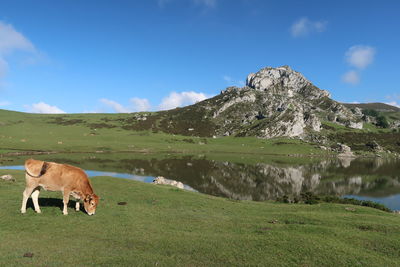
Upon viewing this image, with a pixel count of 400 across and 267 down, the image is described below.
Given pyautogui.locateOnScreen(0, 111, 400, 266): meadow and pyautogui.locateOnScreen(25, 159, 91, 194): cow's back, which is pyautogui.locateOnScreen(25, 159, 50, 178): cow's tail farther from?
pyautogui.locateOnScreen(0, 111, 400, 266): meadow

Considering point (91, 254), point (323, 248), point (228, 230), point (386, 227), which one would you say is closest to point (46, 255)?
point (91, 254)

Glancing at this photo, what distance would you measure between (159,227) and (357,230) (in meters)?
13.8

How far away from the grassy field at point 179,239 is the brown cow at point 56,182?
1.02m

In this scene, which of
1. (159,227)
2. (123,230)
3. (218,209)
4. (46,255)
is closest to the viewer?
(46,255)

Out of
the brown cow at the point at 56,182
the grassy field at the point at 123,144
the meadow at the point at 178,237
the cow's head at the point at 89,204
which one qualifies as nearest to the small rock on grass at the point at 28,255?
the meadow at the point at 178,237

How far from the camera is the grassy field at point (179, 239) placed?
38.6 ft

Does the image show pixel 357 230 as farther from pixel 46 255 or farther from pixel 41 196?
pixel 41 196

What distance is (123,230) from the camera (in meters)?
15.4

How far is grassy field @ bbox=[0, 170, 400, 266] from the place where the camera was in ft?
38.6

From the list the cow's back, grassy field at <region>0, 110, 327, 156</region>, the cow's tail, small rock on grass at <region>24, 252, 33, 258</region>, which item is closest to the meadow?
small rock on grass at <region>24, 252, 33, 258</region>

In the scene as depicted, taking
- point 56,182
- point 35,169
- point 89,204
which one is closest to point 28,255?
point 89,204

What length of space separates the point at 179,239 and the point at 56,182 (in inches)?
372

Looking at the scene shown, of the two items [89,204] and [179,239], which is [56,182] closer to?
[89,204]

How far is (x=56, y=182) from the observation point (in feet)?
56.2
